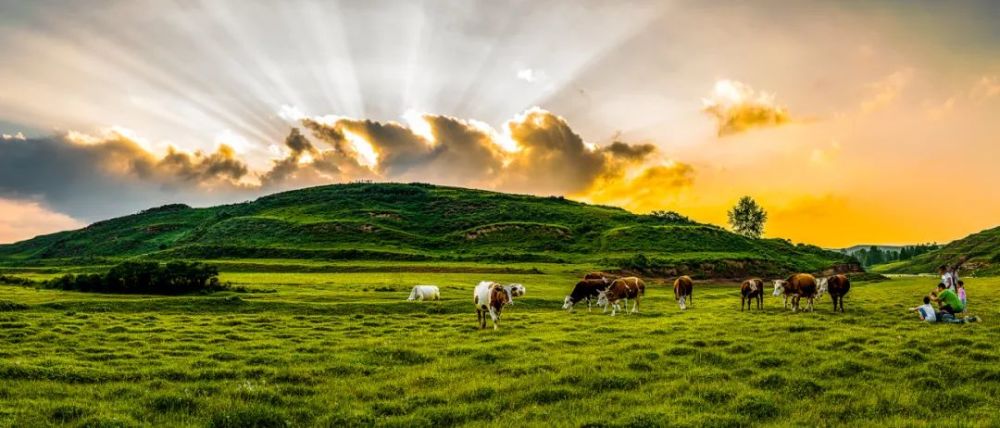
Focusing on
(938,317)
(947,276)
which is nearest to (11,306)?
(938,317)

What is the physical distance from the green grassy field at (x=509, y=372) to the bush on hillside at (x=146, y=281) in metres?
16.8

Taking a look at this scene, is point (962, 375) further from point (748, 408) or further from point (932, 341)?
point (748, 408)

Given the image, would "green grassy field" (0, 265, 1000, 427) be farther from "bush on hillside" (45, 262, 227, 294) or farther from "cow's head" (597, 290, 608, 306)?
"bush on hillside" (45, 262, 227, 294)

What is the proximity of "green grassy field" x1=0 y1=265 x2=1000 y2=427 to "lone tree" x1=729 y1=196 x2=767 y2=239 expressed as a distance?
160906mm

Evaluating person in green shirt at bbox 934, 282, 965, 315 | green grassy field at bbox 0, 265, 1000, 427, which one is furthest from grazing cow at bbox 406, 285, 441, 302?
person in green shirt at bbox 934, 282, 965, 315

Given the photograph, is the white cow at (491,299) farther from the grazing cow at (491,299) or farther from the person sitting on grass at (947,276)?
the person sitting on grass at (947,276)

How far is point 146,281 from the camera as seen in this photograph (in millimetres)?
45094

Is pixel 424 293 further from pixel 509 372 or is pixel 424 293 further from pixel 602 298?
pixel 509 372

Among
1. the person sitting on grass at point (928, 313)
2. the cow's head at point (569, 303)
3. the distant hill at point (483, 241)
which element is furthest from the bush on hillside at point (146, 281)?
the distant hill at point (483, 241)

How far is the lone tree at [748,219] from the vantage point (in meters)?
179

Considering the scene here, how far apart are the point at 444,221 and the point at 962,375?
6667 inches

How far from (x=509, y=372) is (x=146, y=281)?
41890 millimetres

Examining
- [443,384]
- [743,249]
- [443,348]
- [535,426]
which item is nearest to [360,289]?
[443,348]

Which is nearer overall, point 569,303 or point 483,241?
point 569,303
